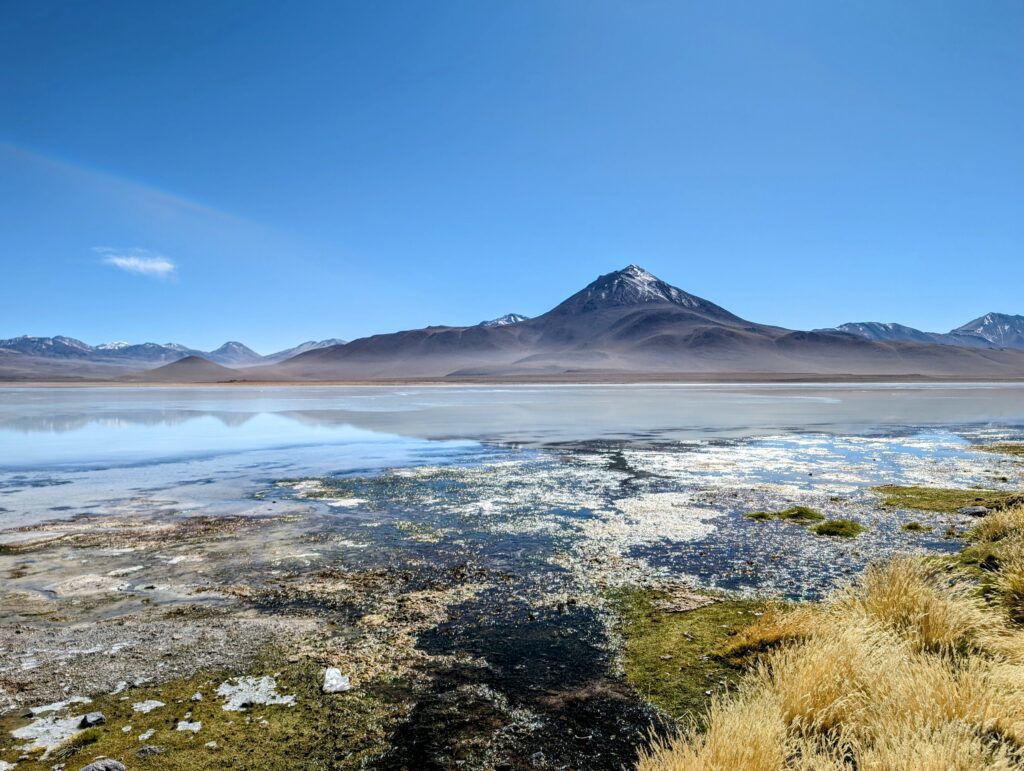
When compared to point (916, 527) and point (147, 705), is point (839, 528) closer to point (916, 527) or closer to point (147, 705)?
point (916, 527)

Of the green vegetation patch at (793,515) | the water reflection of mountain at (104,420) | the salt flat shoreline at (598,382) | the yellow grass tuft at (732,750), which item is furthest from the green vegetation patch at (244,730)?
the salt flat shoreline at (598,382)

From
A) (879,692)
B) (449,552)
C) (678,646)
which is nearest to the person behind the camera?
(879,692)

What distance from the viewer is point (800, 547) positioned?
26.8ft

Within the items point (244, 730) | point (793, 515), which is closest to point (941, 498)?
point (793, 515)

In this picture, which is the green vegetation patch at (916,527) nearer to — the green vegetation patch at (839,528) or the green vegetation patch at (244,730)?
the green vegetation patch at (839,528)

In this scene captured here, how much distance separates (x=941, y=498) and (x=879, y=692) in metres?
8.63

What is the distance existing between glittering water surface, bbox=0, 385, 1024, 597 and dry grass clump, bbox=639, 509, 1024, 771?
148 centimetres

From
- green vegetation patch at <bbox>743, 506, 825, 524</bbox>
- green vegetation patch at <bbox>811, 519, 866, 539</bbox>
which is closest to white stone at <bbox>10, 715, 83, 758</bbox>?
green vegetation patch at <bbox>811, 519, 866, 539</bbox>

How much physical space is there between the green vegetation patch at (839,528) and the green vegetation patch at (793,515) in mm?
413

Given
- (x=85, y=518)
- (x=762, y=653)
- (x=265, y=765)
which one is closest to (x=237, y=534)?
(x=85, y=518)

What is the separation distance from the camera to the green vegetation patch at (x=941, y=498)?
33.3ft

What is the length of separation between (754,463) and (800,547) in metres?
7.25

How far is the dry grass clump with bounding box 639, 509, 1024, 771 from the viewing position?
10.7 feet

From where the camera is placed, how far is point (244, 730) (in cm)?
412
